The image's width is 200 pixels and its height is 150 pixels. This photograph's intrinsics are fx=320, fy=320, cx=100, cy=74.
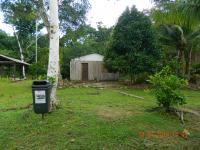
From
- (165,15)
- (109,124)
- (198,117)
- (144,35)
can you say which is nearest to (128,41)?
(144,35)

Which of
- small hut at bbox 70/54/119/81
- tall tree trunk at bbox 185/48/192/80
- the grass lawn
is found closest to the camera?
the grass lawn

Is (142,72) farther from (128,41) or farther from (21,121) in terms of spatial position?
(21,121)

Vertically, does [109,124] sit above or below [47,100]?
below

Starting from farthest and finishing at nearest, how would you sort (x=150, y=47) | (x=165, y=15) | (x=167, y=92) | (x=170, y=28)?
(x=170, y=28)
(x=150, y=47)
(x=165, y=15)
(x=167, y=92)

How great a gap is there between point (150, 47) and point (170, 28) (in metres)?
2.96

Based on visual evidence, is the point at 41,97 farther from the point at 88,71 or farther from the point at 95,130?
the point at 88,71

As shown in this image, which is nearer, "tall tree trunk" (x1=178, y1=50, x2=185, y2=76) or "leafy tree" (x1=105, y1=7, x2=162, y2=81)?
"leafy tree" (x1=105, y1=7, x2=162, y2=81)

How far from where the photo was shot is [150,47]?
1936 centimetres

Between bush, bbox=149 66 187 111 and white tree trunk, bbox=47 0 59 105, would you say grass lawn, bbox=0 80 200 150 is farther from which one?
white tree trunk, bbox=47 0 59 105

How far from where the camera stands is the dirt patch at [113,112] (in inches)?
338

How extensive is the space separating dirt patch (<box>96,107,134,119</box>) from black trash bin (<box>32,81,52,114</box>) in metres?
1.59

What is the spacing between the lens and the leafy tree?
62.5 feet

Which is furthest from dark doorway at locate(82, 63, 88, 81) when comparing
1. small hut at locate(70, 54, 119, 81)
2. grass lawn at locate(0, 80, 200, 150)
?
grass lawn at locate(0, 80, 200, 150)
